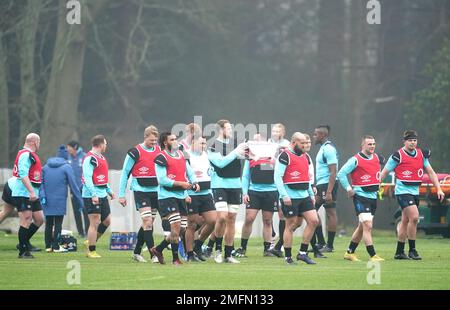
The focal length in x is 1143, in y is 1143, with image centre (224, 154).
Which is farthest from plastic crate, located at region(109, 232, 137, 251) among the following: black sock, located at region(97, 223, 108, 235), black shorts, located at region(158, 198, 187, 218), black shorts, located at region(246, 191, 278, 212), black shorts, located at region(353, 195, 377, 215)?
black shorts, located at region(353, 195, 377, 215)

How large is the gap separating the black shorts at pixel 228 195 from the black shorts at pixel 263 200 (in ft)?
3.72

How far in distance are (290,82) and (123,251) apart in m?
32.3

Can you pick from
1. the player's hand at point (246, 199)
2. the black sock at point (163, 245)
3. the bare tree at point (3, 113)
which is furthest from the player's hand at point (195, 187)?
the bare tree at point (3, 113)

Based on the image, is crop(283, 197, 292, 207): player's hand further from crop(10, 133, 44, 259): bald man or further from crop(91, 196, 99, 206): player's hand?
crop(10, 133, 44, 259): bald man

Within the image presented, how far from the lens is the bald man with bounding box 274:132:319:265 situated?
18.5m

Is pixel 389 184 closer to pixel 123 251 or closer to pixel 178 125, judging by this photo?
pixel 123 251

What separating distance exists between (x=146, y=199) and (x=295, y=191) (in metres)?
2.58

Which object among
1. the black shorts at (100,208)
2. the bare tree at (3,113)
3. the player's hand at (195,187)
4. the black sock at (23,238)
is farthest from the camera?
the bare tree at (3,113)

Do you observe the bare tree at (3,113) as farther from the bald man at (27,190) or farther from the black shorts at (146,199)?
the black shorts at (146,199)

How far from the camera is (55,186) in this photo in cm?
2270

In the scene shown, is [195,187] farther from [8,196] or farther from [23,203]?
[8,196]

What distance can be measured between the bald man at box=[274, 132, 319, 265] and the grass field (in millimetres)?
472

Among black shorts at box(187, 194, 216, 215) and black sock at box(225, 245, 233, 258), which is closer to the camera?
black sock at box(225, 245, 233, 258)

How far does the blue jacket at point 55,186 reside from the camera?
22.4 metres
